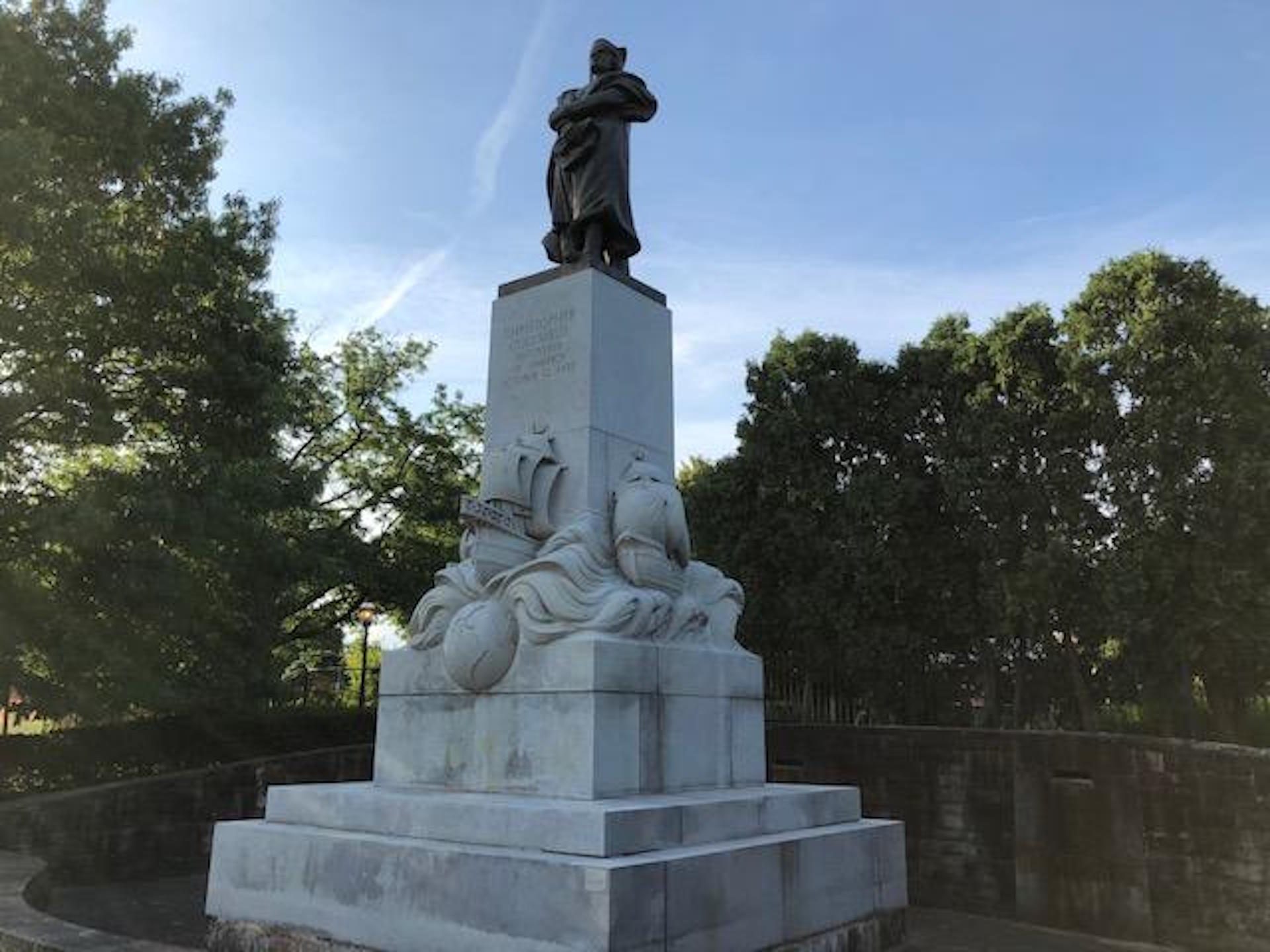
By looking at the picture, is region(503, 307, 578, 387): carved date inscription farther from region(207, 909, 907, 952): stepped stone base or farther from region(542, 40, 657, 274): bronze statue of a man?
region(207, 909, 907, 952): stepped stone base

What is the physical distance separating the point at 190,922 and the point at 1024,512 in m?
13.4

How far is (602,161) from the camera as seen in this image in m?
8.43

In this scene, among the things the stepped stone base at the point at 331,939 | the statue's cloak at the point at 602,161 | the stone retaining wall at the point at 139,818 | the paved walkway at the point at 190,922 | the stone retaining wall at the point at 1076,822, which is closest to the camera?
the stepped stone base at the point at 331,939

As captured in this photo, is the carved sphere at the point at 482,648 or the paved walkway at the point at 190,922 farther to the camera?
the paved walkway at the point at 190,922

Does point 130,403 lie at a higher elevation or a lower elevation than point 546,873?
higher

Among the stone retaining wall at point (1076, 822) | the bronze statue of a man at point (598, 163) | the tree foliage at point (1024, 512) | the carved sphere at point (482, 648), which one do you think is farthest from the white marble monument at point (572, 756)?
the tree foliage at point (1024, 512)

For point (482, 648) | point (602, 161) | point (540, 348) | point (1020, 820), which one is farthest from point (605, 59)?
point (1020, 820)

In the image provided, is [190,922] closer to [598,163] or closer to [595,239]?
[595,239]

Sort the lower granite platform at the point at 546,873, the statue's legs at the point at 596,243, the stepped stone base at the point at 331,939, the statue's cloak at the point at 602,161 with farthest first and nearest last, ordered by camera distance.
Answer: the statue's cloak at the point at 602,161 → the statue's legs at the point at 596,243 → the stepped stone base at the point at 331,939 → the lower granite platform at the point at 546,873

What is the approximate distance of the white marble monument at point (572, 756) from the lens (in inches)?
201

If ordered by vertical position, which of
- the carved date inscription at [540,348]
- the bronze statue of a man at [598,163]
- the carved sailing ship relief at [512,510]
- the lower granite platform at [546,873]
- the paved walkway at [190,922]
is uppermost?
the bronze statue of a man at [598,163]

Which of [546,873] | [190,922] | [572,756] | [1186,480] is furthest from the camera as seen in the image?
[1186,480]

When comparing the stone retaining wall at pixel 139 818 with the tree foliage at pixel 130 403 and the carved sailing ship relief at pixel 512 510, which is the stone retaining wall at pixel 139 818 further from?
the carved sailing ship relief at pixel 512 510

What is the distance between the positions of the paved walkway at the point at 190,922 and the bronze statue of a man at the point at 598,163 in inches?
243
